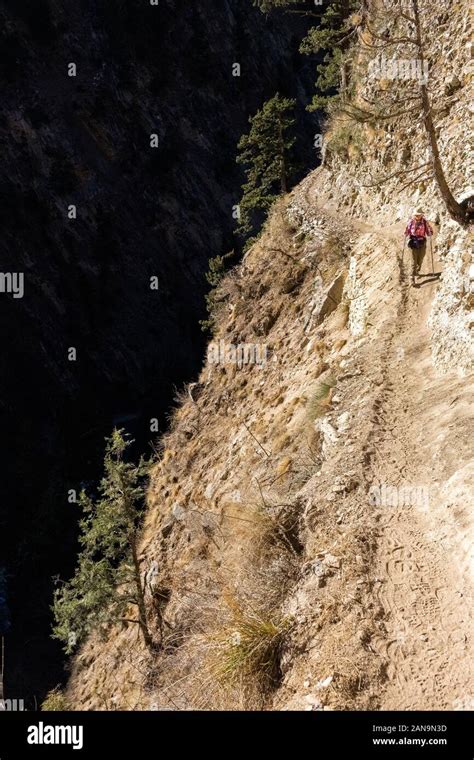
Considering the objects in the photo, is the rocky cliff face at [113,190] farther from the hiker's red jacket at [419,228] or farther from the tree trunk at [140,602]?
the hiker's red jacket at [419,228]

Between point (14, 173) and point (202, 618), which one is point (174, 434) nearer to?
point (202, 618)

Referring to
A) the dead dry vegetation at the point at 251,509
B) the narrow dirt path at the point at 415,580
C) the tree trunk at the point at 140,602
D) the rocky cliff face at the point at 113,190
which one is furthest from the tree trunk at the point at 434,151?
the rocky cliff face at the point at 113,190

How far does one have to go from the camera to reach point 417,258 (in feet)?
44.3

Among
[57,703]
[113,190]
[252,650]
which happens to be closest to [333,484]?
[252,650]

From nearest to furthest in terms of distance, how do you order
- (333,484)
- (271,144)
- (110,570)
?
(333,484) → (110,570) → (271,144)

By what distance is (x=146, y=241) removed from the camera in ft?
165

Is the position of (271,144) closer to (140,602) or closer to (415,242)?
(415,242)

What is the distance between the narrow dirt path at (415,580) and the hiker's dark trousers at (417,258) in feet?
13.2

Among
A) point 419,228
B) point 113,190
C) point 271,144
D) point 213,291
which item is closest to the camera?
point 419,228

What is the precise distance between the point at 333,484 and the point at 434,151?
6966 mm

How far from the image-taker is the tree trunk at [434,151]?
34.6 ft

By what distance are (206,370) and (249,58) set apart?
39083 mm

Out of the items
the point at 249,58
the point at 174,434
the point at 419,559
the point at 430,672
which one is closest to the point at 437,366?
the point at 419,559

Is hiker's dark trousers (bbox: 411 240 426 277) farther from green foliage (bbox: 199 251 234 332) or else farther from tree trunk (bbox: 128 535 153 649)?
green foliage (bbox: 199 251 234 332)
